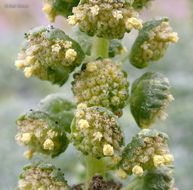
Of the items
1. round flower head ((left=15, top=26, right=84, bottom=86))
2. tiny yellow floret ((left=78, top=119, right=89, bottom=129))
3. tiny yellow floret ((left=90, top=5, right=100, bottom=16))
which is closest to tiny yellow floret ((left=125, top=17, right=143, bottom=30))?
tiny yellow floret ((left=90, top=5, right=100, bottom=16))

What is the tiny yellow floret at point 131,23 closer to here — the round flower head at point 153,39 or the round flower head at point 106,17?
the round flower head at point 106,17

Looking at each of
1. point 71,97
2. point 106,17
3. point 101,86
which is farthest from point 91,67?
point 71,97

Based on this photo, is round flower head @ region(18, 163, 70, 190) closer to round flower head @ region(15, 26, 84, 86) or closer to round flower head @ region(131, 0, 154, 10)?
round flower head @ region(15, 26, 84, 86)

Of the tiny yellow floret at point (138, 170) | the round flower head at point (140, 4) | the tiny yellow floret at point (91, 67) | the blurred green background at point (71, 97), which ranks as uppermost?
the blurred green background at point (71, 97)

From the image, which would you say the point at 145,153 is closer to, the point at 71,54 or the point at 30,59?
the point at 71,54

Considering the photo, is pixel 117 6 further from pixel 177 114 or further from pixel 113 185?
pixel 177 114

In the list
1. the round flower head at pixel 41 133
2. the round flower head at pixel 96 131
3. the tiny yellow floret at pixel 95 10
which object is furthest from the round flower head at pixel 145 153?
the tiny yellow floret at pixel 95 10
